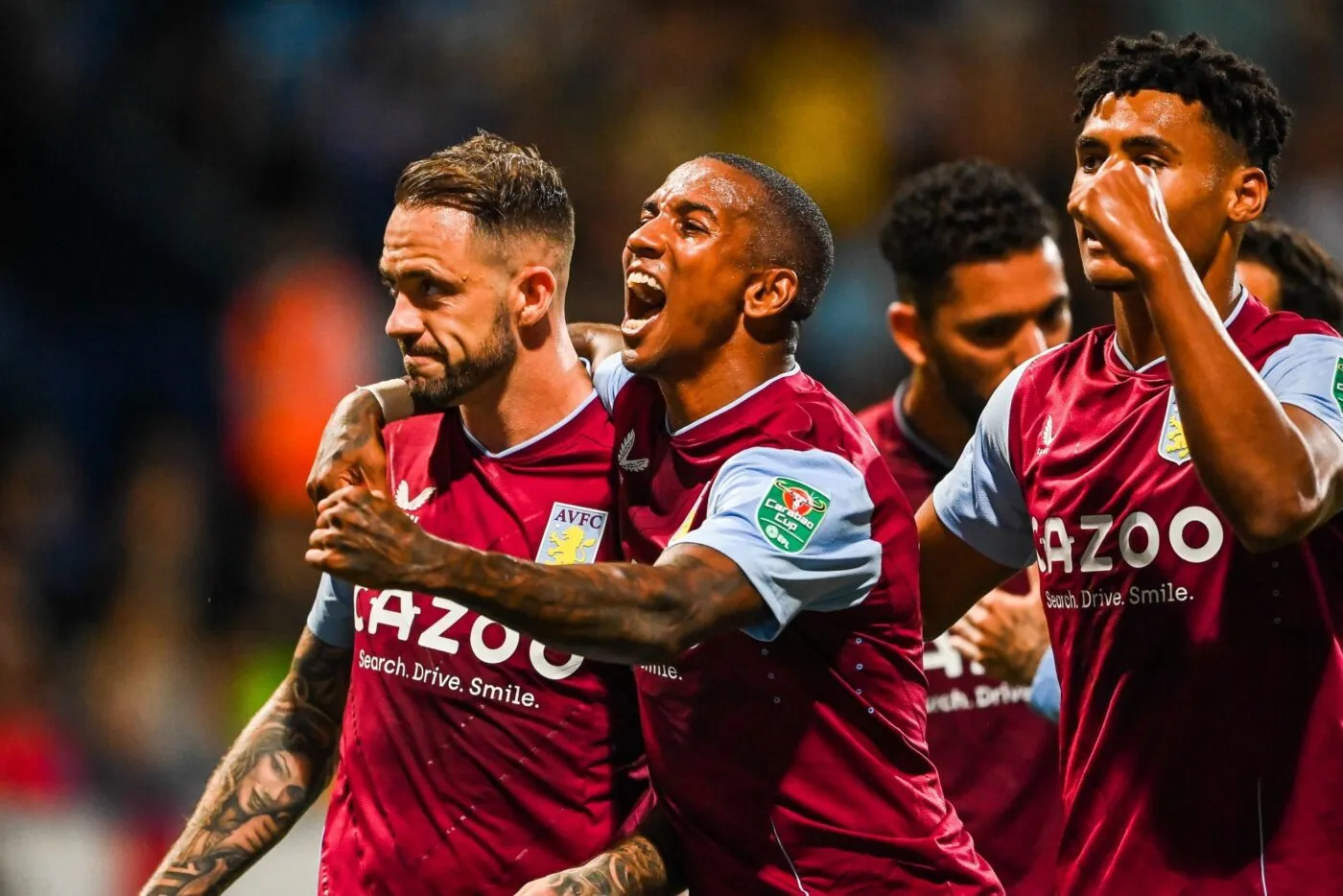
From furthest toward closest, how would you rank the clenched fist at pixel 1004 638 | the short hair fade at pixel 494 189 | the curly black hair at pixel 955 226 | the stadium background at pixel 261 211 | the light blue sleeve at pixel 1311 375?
the stadium background at pixel 261 211 → the curly black hair at pixel 955 226 → the clenched fist at pixel 1004 638 → the short hair fade at pixel 494 189 → the light blue sleeve at pixel 1311 375

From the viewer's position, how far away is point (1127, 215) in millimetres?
2994

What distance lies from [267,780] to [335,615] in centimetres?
42

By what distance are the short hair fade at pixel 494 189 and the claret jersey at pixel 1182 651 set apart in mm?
1299

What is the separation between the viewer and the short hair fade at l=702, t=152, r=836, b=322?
376cm

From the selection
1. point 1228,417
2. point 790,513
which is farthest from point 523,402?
point 1228,417

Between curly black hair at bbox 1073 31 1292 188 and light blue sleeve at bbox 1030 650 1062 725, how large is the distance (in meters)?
1.30

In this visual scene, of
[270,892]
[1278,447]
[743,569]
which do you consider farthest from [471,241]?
[270,892]

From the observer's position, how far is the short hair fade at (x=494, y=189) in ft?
13.1

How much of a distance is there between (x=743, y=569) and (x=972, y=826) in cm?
171

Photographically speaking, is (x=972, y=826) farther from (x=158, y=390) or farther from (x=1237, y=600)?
(x=158, y=390)

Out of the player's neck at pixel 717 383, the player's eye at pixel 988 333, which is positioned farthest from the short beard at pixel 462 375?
the player's eye at pixel 988 333

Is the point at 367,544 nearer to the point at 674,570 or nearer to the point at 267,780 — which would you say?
the point at 674,570

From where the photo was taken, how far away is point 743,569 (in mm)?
3174

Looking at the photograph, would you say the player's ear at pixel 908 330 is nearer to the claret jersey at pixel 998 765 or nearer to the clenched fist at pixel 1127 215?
the claret jersey at pixel 998 765
